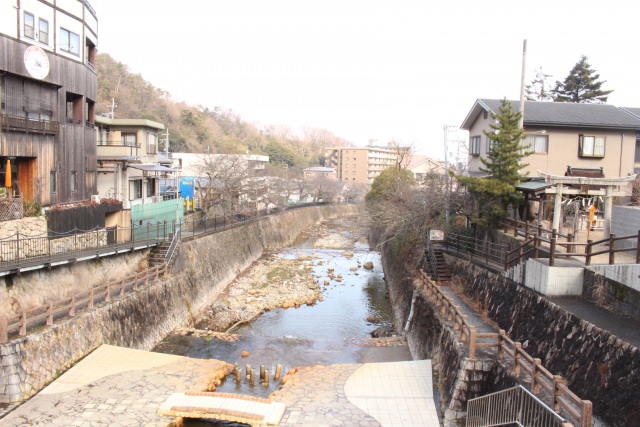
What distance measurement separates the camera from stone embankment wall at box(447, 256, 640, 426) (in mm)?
8812

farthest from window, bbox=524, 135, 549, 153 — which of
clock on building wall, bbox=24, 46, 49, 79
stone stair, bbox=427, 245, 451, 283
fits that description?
clock on building wall, bbox=24, 46, 49, 79

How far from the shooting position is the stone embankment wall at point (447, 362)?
1229cm

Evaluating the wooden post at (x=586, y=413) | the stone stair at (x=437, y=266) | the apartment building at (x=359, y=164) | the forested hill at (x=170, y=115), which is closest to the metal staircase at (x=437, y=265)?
the stone stair at (x=437, y=266)

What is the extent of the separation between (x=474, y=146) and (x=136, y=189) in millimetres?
21591

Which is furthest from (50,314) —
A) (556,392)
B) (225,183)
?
(225,183)

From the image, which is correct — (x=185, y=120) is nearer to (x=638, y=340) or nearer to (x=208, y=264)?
(x=208, y=264)

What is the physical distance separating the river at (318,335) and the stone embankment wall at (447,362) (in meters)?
1.26

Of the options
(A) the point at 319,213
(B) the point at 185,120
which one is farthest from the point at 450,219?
(B) the point at 185,120

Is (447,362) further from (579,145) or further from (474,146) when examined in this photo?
(474,146)

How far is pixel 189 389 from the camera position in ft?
46.1

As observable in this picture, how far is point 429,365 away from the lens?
15391 mm

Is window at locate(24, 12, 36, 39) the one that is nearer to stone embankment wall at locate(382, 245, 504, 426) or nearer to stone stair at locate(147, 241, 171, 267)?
stone stair at locate(147, 241, 171, 267)

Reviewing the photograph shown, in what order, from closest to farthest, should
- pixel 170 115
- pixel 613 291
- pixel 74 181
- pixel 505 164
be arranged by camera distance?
pixel 613 291, pixel 505 164, pixel 74 181, pixel 170 115

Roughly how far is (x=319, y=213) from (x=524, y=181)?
48409 mm
